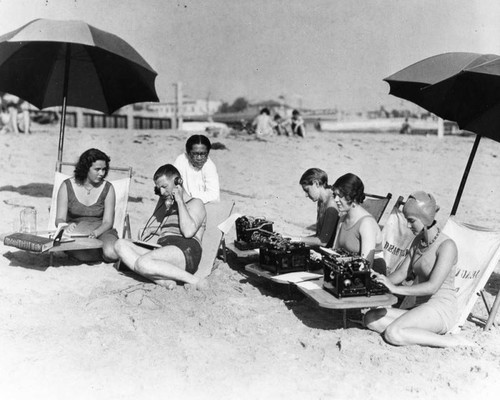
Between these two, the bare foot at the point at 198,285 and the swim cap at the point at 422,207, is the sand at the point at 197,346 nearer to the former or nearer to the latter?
the bare foot at the point at 198,285

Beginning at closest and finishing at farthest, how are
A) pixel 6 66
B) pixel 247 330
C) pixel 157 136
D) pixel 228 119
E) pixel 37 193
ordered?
1. pixel 247 330
2. pixel 6 66
3. pixel 37 193
4. pixel 157 136
5. pixel 228 119

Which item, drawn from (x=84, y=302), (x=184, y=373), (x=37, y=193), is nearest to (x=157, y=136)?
(x=37, y=193)

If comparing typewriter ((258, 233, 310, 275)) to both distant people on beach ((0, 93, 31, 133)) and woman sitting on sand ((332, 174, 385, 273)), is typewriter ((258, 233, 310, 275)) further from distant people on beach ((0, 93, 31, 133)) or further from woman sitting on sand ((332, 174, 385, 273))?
distant people on beach ((0, 93, 31, 133))

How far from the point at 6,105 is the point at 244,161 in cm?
798

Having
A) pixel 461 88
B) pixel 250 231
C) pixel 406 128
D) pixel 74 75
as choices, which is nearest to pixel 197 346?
pixel 250 231

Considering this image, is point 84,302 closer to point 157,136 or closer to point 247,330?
point 247,330

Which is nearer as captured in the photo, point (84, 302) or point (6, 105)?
point (84, 302)

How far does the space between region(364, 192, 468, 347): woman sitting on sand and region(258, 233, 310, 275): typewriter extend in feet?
2.84

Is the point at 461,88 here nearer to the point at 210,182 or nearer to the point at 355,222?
the point at 355,222

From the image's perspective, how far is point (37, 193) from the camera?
362 inches

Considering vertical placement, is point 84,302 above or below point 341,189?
below

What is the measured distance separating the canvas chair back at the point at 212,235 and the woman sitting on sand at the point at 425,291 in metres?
1.76

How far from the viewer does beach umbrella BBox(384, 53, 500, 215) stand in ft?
17.6

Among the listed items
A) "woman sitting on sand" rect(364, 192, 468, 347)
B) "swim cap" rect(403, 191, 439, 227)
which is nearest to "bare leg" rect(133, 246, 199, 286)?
"woman sitting on sand" rect(364, 192, 468, 347)
